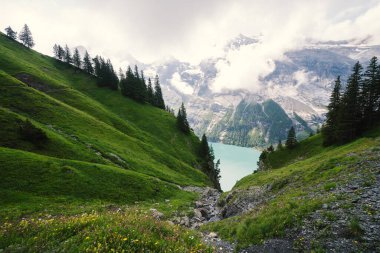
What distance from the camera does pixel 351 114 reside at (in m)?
49.8

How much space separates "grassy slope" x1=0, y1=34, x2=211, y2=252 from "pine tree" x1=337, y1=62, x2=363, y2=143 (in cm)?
3792

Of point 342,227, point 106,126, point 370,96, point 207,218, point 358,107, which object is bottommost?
point 207,218

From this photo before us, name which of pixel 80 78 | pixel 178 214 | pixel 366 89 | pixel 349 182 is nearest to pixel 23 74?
pixel 80 78

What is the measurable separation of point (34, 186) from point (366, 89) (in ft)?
225

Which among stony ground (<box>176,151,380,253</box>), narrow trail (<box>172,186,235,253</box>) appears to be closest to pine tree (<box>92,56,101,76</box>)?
narrow trail (<box>172,186,235,253</box>)

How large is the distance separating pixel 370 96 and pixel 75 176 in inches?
2526

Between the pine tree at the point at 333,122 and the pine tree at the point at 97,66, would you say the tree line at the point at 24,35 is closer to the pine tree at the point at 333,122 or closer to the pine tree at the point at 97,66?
the pine tree at the point at 97,66

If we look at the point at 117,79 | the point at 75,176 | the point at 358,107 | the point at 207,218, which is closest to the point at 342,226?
the point at 207,218

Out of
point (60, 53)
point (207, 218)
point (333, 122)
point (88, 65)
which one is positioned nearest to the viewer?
point (207, 218)

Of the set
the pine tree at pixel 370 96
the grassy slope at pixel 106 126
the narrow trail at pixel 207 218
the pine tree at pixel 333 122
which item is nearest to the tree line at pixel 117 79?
the grassy slope at pixel 106 126

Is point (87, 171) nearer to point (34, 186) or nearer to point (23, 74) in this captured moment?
point (34, 186)

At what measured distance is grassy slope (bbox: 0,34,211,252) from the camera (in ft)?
30.0

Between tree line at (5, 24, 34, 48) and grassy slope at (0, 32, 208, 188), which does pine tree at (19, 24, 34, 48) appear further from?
grassy slope at (0, 32, 208, 188)

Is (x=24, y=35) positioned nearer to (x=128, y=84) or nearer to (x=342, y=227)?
(x=128, y=84)
